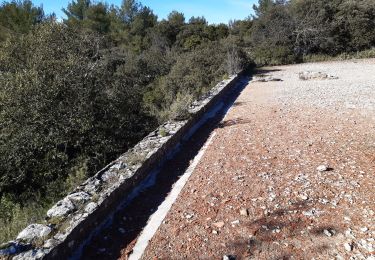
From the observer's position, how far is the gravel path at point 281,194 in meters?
3.87

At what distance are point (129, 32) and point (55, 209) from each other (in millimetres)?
36907

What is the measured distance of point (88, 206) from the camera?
A: 437cm

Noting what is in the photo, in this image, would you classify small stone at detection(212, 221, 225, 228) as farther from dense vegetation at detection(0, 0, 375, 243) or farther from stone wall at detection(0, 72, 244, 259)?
dense vegetation at detection(0, 0, 375, 243)

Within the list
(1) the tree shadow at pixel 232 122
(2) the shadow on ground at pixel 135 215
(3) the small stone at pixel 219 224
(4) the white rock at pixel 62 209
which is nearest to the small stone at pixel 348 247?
(3) the small stone at pixel 219 224

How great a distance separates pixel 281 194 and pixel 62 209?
109 inches

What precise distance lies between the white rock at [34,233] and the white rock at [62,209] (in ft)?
0.98

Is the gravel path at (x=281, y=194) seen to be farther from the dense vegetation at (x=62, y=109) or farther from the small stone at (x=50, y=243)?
the dense vegetation at (x=62, y=109)

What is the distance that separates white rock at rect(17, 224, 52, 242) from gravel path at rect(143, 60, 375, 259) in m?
1.07

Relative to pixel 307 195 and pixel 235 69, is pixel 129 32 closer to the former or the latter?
pixel 235 69

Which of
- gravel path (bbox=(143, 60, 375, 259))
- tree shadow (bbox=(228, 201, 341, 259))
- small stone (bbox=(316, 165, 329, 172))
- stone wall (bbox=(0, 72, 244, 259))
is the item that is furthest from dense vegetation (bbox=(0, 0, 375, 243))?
small stone (bbox=(316, 165, 329, 172))

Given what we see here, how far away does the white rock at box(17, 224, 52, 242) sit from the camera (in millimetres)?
3680

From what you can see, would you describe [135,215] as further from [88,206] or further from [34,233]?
[34,233]

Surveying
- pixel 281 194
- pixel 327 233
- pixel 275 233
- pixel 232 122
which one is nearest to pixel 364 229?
pixel 327 233

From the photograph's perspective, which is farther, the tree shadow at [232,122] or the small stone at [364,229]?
the tree shadow at [232,122]
